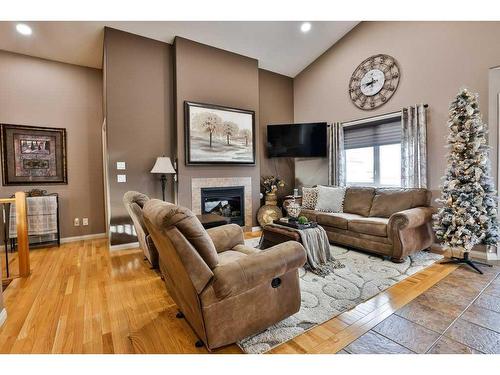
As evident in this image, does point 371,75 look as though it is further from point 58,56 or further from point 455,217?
point 58,56

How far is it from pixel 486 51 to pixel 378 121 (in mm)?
1546

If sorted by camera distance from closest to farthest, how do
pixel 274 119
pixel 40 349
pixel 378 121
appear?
pixel 40 349, pixel 378 121, pixel 274 119

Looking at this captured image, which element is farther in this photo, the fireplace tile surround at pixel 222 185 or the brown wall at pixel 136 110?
the fireplace tile surround at pixel 222 185

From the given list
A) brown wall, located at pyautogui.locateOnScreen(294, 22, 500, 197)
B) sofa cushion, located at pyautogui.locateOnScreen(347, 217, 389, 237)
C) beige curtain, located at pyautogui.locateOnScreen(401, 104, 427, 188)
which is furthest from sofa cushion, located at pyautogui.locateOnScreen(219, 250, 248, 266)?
brown wall, located at pyautogui.locateOnScreen(294, 22, 500, 197)

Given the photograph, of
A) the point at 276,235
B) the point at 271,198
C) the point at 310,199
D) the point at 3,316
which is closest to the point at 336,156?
the point at 310,199

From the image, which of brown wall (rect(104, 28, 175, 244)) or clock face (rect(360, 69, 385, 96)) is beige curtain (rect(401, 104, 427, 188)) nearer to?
clock face (rect(360, 69, 385, 96))

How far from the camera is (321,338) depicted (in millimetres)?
1685

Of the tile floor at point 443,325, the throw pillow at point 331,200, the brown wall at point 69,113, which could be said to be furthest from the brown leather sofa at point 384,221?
the brown wall at point 69,113

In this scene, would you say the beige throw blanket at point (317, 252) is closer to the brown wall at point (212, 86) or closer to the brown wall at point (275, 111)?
the brown wall at point (212, 86)

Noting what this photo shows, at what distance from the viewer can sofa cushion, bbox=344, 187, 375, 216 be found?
392cm

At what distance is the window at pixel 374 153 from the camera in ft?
13.8

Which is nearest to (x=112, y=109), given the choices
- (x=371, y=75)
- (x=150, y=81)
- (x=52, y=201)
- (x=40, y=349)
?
(x=150, y=81)

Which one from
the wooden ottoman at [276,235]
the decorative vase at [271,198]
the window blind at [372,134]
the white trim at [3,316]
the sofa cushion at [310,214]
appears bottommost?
the white trim at [3,316]

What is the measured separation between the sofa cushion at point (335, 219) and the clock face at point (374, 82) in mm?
2079
